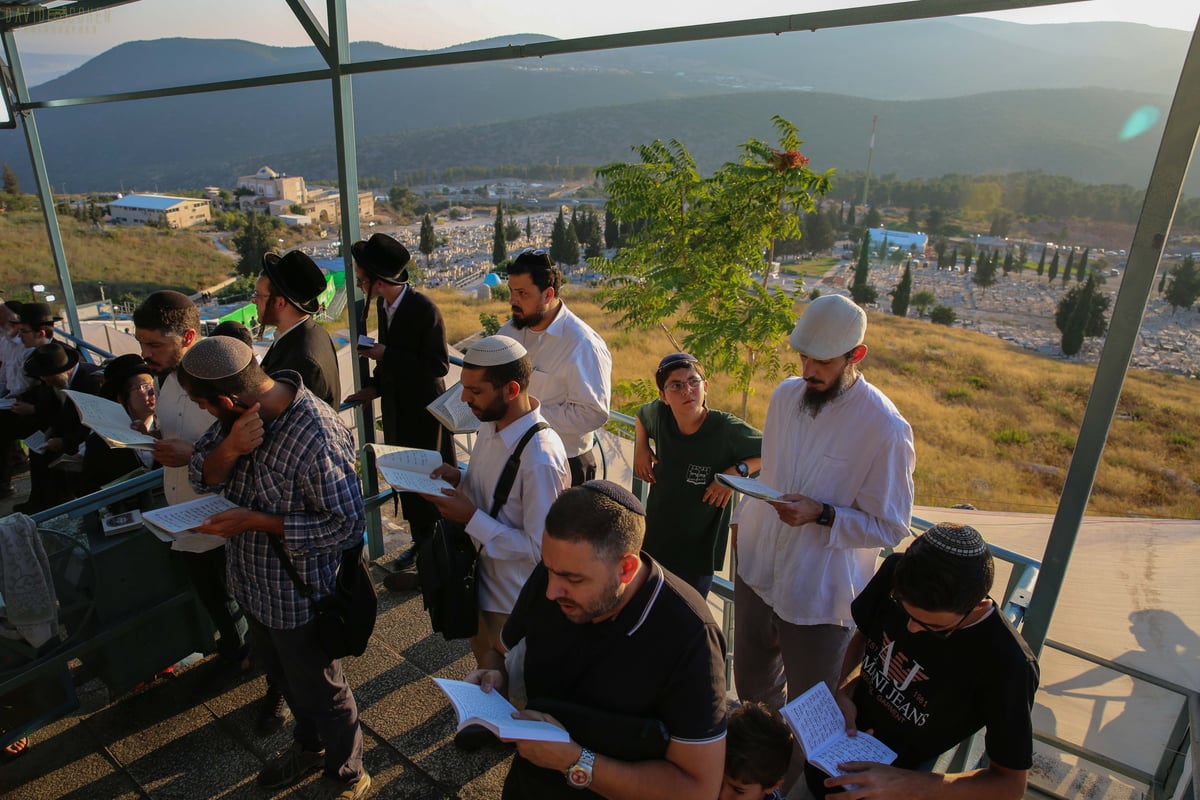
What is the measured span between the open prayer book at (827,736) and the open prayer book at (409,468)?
137cm

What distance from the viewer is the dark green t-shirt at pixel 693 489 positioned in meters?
3.04

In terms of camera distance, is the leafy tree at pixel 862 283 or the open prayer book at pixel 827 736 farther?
the leafy tree at pixel 862 283

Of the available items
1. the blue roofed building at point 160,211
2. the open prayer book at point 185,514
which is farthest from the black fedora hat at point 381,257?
the blue roofed building at point 160,211

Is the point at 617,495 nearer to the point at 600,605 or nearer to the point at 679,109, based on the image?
the point at 600,605

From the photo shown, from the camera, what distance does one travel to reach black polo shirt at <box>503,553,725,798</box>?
1513 mm

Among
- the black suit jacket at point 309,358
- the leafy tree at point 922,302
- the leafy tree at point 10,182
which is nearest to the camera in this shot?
the black suit jacket at point 309,358

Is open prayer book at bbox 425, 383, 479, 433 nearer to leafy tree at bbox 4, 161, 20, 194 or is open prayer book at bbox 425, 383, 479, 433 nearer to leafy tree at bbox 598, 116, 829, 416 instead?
leafy tree at bbox 598, 116, 829, 416

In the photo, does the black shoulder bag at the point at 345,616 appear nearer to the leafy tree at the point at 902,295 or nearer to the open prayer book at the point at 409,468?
the open prayer book at the point at 409,468

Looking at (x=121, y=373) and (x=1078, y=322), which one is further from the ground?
(x=121, y=373)

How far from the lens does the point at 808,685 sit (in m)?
2.64

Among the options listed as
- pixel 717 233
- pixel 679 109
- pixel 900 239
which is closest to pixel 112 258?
pixel 679 109

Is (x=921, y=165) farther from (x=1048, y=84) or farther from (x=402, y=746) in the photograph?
(x=402, y=746)

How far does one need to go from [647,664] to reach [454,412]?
5.74 ft

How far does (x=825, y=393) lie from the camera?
2.50 m
